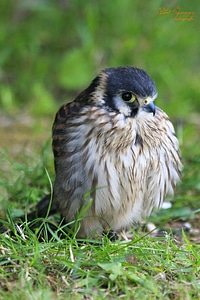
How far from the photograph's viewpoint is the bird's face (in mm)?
3805

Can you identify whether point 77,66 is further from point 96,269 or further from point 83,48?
point 96,269

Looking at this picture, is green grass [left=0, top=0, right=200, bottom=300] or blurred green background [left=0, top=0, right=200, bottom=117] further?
blurred green background [left=0, top=0, right=200, bottom=117]

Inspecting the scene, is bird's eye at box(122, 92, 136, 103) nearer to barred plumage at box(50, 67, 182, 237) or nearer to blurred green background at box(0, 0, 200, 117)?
barred plumage at box(50, 67, 182, 237)

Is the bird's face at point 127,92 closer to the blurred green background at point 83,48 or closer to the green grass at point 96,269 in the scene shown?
the green grass at point 96,269

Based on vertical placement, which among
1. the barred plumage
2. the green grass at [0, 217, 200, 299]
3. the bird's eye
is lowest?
the green grass at [0, 217, 200, 299]

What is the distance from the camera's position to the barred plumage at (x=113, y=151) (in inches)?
151

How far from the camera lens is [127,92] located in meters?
3.83

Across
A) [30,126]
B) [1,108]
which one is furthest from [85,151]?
[1,108]

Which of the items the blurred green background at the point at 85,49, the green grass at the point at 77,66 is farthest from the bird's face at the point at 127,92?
the blurred green background at the point at 85,49

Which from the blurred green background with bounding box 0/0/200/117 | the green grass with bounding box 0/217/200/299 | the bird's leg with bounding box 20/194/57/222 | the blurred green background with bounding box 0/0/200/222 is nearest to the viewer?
the green grass with bounding box 0/217/200/299

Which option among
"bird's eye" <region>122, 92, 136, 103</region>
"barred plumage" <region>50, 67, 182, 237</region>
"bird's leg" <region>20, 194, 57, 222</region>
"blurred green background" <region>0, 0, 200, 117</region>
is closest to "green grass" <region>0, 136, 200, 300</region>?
"barred plumage" <region>50, 67, 182, 237</region>

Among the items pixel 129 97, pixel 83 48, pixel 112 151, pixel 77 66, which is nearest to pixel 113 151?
pixel 112 151

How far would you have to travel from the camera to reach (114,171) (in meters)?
3.84

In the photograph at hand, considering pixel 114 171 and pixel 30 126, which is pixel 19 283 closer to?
pixel 114 171
